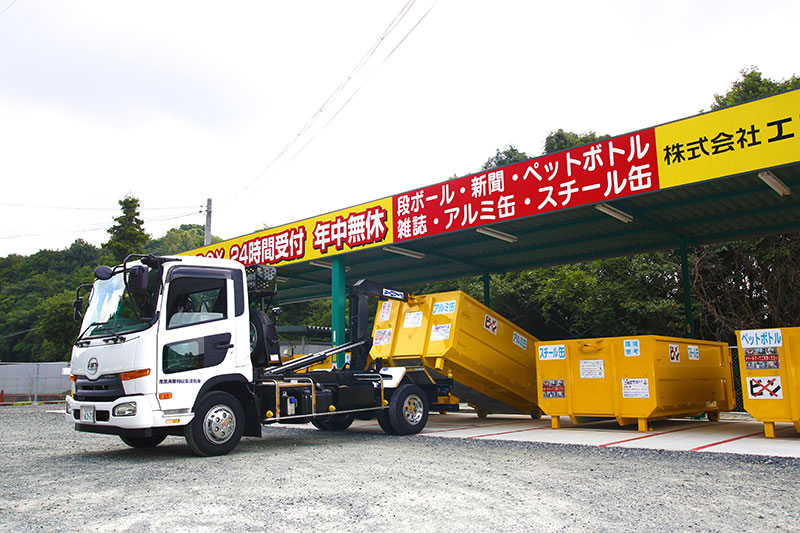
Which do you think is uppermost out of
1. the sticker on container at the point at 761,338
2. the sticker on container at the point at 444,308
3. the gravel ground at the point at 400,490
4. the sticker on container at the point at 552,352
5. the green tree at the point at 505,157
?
the green tree at the point at 505,157

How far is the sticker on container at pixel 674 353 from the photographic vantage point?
10155 millimetres

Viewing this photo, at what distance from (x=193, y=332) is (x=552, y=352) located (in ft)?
20.8

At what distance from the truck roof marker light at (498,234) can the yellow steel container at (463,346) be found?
1.89 meters

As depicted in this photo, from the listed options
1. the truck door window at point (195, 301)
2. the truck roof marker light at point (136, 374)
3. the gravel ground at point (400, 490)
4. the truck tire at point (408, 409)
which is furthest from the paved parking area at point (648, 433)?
the truck roof marker light at point (136, 374)

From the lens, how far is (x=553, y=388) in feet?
35.6

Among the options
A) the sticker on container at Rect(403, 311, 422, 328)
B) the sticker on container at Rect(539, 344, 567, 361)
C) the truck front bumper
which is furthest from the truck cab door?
the sticker on container at Rect(539, 344, 567, 361)

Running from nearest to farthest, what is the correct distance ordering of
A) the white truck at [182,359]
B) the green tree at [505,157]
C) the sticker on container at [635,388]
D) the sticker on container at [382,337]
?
the white truck at [182,359], the sticker on container at [635,388], the sticker on container at [382,337], the green tree at [505,157]

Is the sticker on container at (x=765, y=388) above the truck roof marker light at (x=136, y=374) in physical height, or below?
below

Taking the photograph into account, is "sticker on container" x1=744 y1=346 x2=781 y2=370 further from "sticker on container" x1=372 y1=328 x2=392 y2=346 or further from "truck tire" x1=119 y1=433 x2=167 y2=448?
"truck tire" x1=119 y1=433 x2=167 y2=448

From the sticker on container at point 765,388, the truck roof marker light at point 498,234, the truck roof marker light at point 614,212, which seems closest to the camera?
the sticker on container at point 765,388

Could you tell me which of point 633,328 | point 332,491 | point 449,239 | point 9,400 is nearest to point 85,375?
point 332,491

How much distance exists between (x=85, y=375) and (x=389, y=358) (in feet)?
17.2

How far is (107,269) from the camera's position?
7.42 metres

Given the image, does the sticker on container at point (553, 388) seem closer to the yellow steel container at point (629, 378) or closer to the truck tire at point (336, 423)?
the yellow steel container at point (629, 378)
